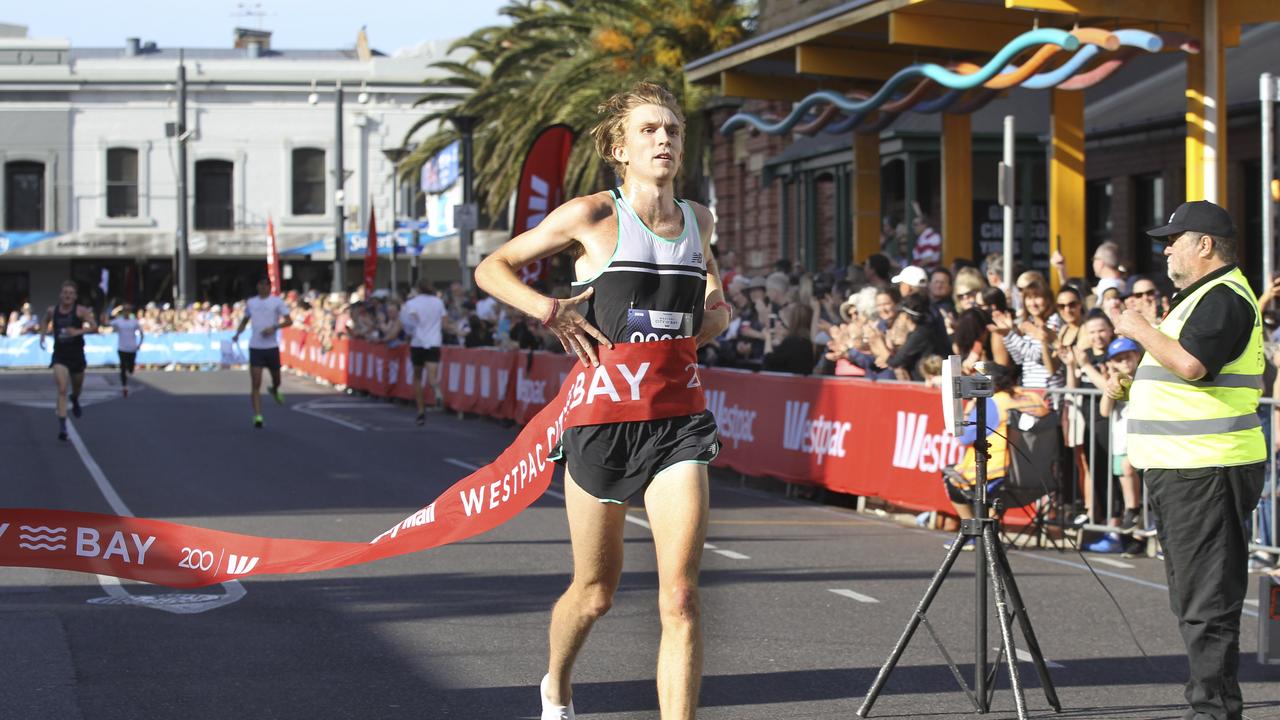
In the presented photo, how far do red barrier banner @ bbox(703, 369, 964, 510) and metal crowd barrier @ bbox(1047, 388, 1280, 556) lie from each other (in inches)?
33.6

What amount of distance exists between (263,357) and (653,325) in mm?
17878

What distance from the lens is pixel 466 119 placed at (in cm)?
2733

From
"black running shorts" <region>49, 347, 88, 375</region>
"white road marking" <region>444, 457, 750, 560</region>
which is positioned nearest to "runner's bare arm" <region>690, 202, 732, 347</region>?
"white road marking" <region>444, 457, 750, 560</region>

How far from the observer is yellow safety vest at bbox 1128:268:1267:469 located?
6.14m

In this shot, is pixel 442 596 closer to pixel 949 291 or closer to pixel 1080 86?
pixel 949 291

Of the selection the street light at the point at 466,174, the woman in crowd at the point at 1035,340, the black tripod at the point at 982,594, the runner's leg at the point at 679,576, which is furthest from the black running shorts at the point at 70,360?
the runner's leg at the point at 679,576

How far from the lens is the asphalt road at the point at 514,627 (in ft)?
22.1

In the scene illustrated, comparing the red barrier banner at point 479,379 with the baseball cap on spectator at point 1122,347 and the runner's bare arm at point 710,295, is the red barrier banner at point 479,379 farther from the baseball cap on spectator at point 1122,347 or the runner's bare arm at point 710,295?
the runner's bare arm at point 710,295

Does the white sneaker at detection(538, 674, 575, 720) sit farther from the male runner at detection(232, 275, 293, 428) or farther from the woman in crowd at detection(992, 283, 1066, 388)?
the male runner at detection(232, 275, 293, 428)

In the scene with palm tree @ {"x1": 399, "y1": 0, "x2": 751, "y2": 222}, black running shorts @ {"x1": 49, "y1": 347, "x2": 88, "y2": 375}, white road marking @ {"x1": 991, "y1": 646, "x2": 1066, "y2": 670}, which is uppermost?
palm tree @ {"x1": 399, "y1": 0, "x2": 751, "y2": 222}

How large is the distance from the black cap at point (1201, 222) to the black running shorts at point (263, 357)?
17194 millimetres

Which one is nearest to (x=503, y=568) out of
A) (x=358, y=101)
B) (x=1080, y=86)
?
(x=1080, y=86)

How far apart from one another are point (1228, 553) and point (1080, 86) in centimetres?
1241

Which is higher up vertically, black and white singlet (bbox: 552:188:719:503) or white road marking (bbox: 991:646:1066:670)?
black and white singlet (bbox: 552:188:719:503)
